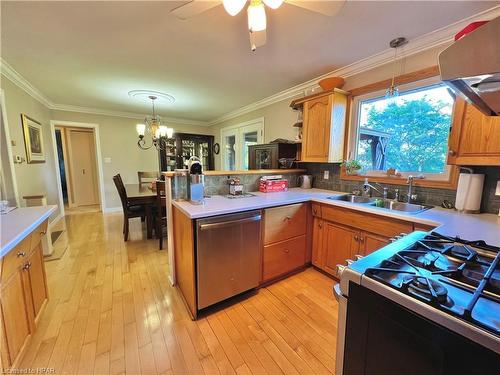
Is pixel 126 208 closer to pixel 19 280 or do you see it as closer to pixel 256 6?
pixel 19 280

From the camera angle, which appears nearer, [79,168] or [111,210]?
[111,210]

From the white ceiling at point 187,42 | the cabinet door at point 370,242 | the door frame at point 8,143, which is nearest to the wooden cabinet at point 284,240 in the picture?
the cabinet door at point 370,242

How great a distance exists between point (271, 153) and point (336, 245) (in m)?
1.52

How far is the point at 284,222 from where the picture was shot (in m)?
2.08

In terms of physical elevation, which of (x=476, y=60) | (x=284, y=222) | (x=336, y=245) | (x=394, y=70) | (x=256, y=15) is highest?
(x=394, y=70)

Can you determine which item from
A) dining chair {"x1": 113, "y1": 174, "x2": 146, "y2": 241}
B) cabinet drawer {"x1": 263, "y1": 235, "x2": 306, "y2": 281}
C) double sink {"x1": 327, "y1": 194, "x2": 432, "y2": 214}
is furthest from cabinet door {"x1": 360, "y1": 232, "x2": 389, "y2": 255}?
dining chair {"x1": 113, "y1": 174, "x2": 146, "y2": 241}

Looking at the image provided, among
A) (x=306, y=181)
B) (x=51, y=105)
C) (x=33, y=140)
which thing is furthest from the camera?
(x=51, y=105)

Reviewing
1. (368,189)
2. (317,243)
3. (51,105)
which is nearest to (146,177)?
(51,105)

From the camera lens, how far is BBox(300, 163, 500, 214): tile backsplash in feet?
5.42

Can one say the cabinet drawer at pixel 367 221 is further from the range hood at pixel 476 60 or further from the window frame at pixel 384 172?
the range hood at pixel 476 60

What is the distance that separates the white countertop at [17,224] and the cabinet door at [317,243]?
2.31m

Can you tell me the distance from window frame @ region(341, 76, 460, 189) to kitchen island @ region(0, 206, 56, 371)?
2966mm

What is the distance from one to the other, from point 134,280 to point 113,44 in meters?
2.38

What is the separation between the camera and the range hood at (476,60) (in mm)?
484
